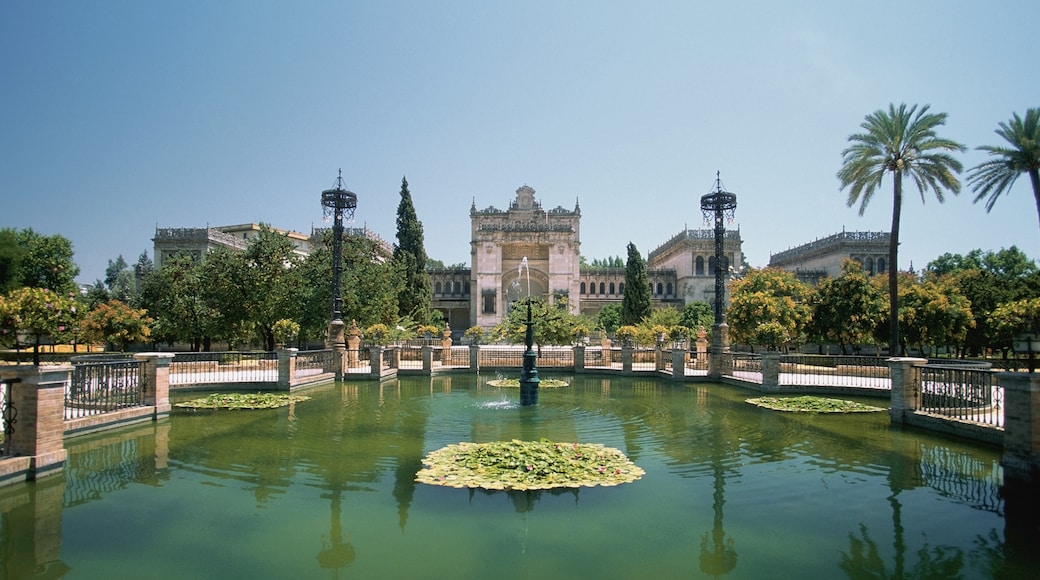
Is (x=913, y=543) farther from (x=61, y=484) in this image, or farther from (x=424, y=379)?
(x=424, y=379)

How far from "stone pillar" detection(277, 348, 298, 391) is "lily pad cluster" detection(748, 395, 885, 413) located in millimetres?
13540

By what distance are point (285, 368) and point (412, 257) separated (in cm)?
2985

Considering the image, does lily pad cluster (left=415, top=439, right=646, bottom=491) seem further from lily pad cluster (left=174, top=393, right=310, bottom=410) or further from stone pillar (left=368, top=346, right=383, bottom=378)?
stone pillar (left=368, top=346, right=383, bottom=378)

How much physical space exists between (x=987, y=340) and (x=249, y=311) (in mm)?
34482

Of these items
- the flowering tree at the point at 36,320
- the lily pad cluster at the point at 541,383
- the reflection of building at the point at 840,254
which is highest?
the reflection of building at the point at 840,254

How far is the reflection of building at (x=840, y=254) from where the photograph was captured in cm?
5544

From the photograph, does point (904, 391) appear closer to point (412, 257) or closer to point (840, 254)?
point (412, 257)

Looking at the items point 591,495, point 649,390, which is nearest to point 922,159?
point 649,390

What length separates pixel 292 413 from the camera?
1427 centimetres

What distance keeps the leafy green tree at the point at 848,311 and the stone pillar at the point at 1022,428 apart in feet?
72.2

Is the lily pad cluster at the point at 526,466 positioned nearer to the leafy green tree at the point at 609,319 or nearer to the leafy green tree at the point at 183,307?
the leafy green tree at the point at 183,307

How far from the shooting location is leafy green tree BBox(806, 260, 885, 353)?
93.9 ft

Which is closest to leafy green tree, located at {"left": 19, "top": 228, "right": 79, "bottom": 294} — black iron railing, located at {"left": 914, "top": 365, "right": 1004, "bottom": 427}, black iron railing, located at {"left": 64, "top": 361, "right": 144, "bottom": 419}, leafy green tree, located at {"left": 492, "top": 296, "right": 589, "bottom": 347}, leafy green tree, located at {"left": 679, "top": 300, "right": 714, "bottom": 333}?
leafy green tree, located at {"left": 492, "top": 296, "right": 589, "bottom": 347}

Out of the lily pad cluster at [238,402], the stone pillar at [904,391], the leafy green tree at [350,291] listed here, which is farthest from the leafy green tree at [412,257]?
the stone pillar at [904,391]
